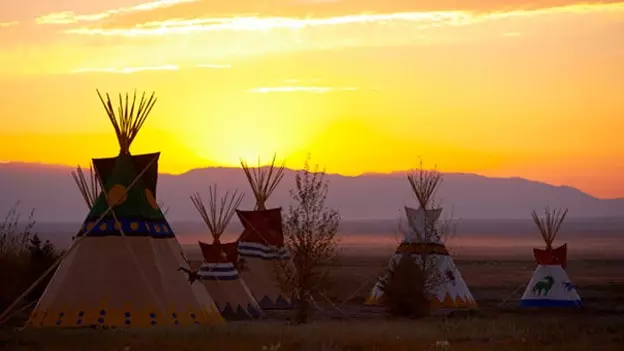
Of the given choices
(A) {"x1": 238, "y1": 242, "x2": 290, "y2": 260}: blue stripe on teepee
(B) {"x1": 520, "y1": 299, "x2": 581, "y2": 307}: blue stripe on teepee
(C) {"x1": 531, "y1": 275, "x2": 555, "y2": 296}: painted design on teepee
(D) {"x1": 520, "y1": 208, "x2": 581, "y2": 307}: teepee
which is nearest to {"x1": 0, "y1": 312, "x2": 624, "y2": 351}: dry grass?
(B) {"x1": 520, "y1": 299, "x2": 581, "y2": 307}: blue stripe on teepee

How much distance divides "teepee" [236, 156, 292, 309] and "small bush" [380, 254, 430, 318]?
3257 millimetres

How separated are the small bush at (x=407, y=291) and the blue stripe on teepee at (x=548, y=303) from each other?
3.43 metres

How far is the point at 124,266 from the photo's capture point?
18344 millimetres

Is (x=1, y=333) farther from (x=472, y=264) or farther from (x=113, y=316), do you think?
(x=472, y=264)

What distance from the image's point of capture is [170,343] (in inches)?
567

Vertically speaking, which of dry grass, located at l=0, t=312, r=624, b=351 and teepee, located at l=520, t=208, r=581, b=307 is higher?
teepee, located at l=520, t=208, r=581, b=307

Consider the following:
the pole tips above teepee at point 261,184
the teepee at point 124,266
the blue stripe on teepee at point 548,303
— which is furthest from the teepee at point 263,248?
the teepee at point 124,266

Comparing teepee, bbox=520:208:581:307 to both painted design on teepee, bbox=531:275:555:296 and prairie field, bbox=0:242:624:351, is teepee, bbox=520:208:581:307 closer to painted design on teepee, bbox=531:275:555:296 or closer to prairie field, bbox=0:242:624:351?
painted design on teepee, bbox=531:275:555:296

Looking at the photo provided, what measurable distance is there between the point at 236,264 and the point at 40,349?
1177 centimetres

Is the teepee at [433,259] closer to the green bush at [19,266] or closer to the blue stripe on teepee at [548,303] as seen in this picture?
the blue stripe on teepee at [548,303]

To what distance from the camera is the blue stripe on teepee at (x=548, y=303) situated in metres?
26.2

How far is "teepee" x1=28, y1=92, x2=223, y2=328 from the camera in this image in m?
18.1

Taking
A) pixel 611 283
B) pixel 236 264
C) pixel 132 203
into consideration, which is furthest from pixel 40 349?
pixel 611 283

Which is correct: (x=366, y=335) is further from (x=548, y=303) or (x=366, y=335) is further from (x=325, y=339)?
(x=548, y=303)
